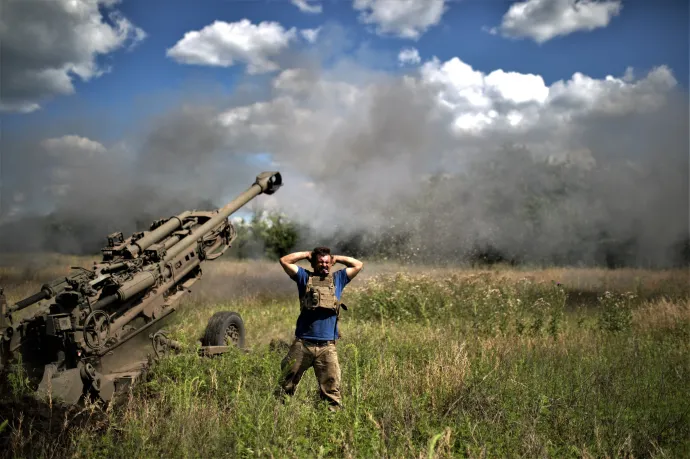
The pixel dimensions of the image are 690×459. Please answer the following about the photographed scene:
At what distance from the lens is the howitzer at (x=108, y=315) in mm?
6016

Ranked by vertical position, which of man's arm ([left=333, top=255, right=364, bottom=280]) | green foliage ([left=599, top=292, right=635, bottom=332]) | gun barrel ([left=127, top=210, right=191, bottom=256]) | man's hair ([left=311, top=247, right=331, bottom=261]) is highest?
gun barrel ([left=127, top=210, right=191, bottom=256])

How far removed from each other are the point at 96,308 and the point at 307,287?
2780 mm

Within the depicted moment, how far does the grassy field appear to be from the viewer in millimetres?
4355

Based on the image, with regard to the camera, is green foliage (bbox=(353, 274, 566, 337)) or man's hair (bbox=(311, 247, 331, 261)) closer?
man's hair (bbox=(311, 247, 331, 261))

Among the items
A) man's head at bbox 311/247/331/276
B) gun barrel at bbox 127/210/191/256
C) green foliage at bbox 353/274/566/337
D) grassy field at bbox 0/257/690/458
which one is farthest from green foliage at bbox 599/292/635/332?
gun barrel at bbox 127/210/191/256

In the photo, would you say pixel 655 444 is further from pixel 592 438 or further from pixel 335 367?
pixel 335 367

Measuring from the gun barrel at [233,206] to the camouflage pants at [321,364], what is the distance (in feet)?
10.7

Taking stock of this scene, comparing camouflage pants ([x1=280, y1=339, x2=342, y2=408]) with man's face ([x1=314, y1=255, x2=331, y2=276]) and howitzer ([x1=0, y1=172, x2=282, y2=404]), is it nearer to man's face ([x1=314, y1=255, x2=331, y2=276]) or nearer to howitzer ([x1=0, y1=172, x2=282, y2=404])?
man's face ([x1=314, y1=255, x2=331, y2=276])

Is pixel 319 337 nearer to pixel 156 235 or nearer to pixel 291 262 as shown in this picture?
pixel 291 262

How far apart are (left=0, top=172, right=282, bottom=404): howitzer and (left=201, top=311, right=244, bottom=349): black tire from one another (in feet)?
0.05

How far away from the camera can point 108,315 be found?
6.51 m

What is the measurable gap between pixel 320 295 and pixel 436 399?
61.4 inches

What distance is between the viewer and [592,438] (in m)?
4.65

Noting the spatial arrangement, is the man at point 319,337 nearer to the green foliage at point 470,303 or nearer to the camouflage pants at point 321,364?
the camouflage pants at point 321,364
